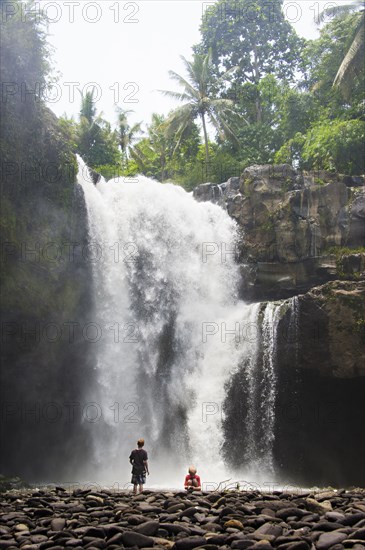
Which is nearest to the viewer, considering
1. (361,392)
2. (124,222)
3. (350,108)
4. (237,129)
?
(361,392)

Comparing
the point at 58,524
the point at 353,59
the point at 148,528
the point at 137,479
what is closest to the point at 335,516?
the point at 148,528

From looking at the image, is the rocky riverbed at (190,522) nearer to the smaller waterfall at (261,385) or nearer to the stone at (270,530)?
the stone at (270,530)

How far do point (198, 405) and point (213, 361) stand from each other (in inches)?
67.3

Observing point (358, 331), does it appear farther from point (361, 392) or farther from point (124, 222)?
point (124, 222)

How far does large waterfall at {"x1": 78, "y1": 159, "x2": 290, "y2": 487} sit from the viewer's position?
1952cm

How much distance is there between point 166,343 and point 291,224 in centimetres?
699

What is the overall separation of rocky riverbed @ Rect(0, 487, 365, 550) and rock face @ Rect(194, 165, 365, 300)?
13.8m

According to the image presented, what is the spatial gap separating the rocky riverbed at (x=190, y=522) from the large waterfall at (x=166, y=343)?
8.33 metres

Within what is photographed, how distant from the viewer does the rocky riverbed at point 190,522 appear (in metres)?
7.07

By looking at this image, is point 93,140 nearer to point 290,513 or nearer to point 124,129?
point 124,129

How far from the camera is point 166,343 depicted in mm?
21484

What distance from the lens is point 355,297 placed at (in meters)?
20.4

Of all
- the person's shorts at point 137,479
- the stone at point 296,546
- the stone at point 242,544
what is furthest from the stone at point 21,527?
the person's shorts at point 137,479

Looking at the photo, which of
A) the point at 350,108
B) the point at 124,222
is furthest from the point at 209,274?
the point at 350,108
